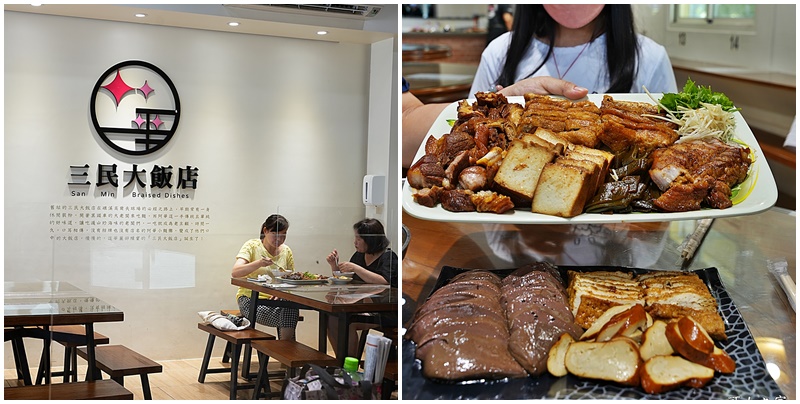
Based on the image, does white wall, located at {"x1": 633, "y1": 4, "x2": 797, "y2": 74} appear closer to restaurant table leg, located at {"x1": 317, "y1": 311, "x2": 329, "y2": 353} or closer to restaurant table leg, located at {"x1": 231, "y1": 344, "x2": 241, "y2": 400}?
restaurant table leg, located at {"x1": 317, "y1": 311, "x2": 329, "y2": 353}

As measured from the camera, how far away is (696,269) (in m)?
1.44

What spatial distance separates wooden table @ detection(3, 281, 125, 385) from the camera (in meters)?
1.78

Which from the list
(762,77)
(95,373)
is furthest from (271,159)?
(762,77)

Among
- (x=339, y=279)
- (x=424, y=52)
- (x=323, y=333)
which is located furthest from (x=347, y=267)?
(x=424, y=52)

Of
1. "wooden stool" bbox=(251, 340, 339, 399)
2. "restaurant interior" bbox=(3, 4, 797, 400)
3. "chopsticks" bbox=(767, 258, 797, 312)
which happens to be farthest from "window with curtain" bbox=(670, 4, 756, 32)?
"wooden stool" bbox=(251, 340, 339, 399)

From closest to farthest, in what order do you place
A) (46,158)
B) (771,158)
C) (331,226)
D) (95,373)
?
(95,373)
(331,226)
(771,158)
(46,158)

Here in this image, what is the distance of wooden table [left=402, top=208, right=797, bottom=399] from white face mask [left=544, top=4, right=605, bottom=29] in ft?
2.37

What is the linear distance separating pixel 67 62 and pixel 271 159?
1214 millimetres

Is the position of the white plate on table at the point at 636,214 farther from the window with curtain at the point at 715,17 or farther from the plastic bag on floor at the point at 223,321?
the window with curtain at the point at 715,17

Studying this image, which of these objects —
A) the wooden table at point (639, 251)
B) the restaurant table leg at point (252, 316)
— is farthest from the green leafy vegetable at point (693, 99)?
the restaurant table leg at point (252, 316)

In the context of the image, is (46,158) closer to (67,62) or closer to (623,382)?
(67,62)

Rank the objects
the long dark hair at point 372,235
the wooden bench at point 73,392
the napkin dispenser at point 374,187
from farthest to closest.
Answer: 1. the napkin dispenser at point 374,187
2. the long dark hair at point 372,235
3. the wooden bench at point 73,392

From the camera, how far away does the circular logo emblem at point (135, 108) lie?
3840mm

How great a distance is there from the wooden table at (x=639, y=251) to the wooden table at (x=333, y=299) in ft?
1.28
